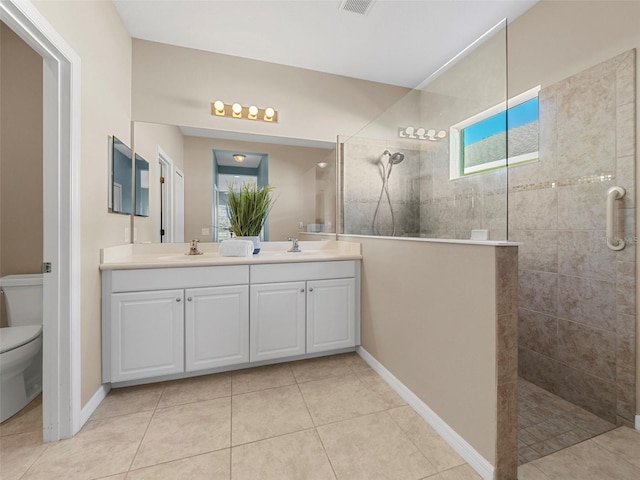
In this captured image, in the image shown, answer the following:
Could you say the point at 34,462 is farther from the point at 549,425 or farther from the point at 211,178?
the point at 549,425

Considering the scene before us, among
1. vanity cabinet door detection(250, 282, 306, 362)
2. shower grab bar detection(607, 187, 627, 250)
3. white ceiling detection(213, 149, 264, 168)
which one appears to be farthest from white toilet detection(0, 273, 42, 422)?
shower grab bar detection(607, 187, 627, 250)

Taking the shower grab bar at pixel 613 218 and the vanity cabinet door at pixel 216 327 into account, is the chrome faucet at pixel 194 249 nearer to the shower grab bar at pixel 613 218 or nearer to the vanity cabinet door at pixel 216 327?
the vanity cabinet door at pixel 216 327

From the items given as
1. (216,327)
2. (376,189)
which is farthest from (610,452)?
(216,327)

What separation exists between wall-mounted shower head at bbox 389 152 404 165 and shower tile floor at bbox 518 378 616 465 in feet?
6.10

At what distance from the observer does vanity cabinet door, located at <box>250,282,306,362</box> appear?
6.59ft

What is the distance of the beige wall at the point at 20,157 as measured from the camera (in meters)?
1.86

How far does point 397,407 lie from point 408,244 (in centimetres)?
94

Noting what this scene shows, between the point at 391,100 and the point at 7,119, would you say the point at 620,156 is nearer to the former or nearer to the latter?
the point at 391,100

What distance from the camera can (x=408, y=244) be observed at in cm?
173

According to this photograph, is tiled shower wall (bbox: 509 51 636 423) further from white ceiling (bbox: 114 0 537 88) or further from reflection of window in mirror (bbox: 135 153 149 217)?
reflection of window in mirror (bbox: 135 153 149 217)

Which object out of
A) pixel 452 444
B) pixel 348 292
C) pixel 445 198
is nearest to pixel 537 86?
pixel 445 198

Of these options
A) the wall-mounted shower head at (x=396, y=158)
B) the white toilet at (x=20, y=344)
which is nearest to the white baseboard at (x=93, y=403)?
the white toilet at (x=20, y=344)

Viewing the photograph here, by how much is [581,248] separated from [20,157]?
3.54 metres

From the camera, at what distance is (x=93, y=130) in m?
1.62
